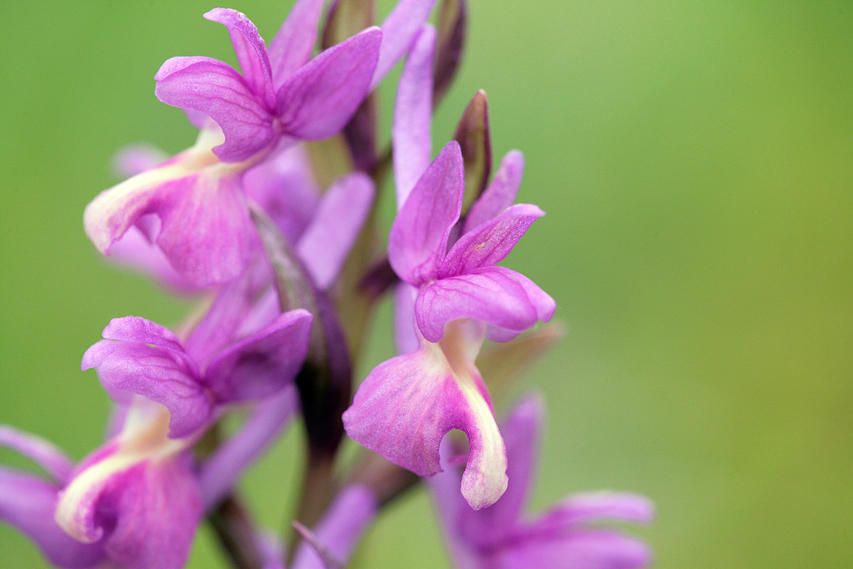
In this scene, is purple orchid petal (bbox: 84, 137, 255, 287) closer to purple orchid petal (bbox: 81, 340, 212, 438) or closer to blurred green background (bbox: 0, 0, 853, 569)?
purple orchid petal (bbox: 81, 340, 212, 438)

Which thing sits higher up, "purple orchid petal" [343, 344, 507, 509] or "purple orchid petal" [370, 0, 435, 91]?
"purple orchid petal" [370, 0, 435, 91]

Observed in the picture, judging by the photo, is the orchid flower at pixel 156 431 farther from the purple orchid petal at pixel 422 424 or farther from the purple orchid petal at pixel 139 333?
the purple orchid petal at pixel 422 424

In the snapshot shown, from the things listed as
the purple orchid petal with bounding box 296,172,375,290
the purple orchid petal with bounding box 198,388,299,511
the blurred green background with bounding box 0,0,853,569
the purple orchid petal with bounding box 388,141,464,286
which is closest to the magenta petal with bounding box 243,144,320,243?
the purple orchid petal with bounding box 296,172,375,290

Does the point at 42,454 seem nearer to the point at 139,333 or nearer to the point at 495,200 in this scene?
the point at 139,333

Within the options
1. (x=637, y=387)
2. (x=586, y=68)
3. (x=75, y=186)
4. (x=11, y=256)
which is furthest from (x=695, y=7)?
(x=11, y=256)

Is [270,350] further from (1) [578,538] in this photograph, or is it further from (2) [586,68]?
(2) [586,68]

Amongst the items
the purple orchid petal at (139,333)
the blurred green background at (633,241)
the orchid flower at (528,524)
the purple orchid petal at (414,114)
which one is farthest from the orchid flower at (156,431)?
the blurred green background at (633,241)
